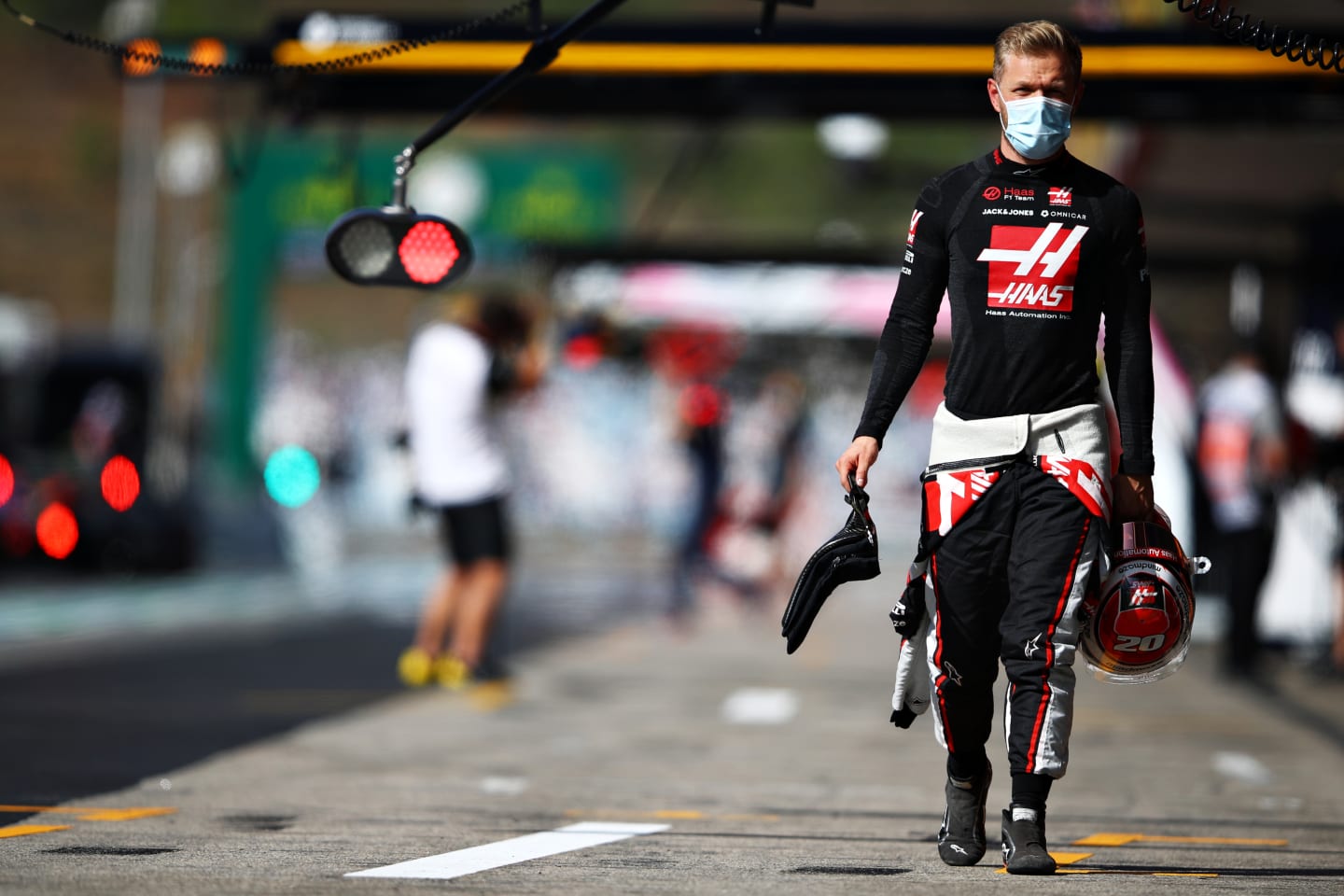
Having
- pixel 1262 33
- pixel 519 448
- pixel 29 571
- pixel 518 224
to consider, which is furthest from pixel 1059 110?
pixel 519 448

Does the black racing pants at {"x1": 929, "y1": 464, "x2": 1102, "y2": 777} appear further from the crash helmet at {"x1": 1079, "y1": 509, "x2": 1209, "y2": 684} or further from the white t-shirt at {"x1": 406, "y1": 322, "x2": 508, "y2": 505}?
the white t-shirt at {"x1": 406, "y1": 322, "x2": 508, "y2": 505}

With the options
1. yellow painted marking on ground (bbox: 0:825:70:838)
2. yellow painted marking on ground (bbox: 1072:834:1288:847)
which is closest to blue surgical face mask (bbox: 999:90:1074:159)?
yellow painted marking on ground (bbox: 1072:834:1288:847)

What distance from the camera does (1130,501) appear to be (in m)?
5.63

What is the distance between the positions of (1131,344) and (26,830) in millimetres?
3221

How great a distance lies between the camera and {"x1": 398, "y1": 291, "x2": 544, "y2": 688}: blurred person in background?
36.2 feet

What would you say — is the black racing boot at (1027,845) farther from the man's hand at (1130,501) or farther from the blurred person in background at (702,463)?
the blurred person in background at (702,463)

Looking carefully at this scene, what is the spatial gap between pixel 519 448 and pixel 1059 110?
33188 mm

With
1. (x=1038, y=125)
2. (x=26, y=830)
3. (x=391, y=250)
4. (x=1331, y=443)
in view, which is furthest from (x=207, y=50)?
(x=1331, y=443)

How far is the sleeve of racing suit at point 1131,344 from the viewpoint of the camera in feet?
18.2

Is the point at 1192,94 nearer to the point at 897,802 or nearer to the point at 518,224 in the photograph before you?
the point at 897,802

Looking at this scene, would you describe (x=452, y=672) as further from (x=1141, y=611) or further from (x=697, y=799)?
(x=1141, y=611)

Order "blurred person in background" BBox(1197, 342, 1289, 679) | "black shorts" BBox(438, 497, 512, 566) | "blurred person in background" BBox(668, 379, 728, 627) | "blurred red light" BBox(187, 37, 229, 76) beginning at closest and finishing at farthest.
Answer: "blurred red light" BBox(187, 37, 229, 76) → "black shorts" BBox(438, 497, 512, 566) → "blurred person in background" BBox(1197, 342, 1289, 679) → "blurred person in background" BBox(668, 379, 728, 627)

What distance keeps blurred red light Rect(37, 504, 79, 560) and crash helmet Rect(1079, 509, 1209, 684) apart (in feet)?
57.5

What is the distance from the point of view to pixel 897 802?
7.55 m
